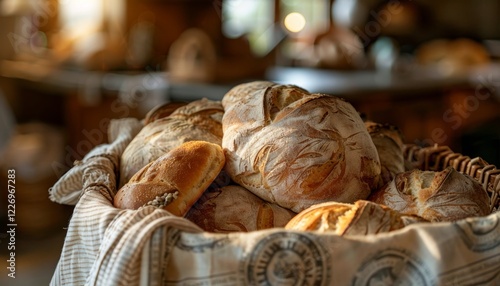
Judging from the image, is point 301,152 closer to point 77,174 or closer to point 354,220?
point 354,220

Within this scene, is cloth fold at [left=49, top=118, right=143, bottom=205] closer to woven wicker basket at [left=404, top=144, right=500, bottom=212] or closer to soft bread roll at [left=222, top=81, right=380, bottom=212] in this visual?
soft bread roll at [left=222, top=81, right=380, bottom=212]

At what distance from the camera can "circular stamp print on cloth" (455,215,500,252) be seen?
859mm

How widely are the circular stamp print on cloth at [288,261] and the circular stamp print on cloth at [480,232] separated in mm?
211

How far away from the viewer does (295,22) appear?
8070mm

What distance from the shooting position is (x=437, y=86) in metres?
3.96

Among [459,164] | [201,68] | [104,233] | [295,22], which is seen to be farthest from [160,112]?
[295,22]

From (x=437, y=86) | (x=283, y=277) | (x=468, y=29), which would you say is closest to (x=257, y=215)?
(x=283, y=277)

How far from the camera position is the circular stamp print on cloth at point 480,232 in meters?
0.86

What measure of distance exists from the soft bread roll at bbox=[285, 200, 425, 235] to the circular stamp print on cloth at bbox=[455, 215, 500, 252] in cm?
9

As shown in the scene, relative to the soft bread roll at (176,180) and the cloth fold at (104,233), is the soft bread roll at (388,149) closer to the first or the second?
the soft bread roll at (176,180)

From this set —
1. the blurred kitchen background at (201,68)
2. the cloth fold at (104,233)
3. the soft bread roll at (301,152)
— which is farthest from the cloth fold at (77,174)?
the blurred kitchen background at (201,68)

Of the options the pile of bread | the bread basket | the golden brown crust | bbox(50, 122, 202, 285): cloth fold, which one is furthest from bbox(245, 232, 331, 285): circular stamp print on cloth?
the golden brown crust

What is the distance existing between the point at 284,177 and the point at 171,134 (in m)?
0.33

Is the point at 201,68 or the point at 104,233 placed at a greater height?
the point at 104,233
